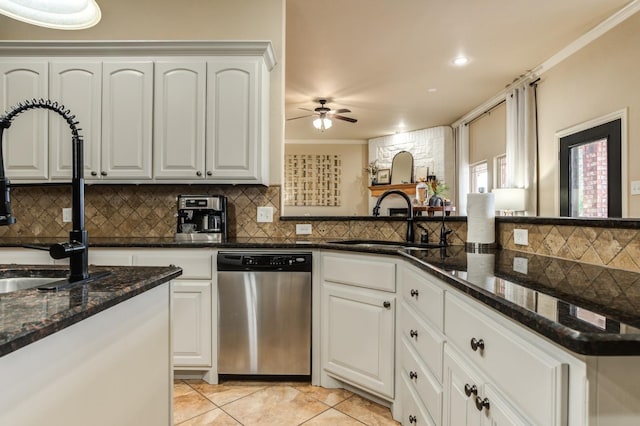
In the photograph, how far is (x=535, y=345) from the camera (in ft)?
2.50

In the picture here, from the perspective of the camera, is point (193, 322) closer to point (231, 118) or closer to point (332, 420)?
point (332, 420)

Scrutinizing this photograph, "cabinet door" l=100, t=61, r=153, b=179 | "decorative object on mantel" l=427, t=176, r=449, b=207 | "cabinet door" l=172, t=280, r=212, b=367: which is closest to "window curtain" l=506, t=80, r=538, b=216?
"decorative object on mantel" l=427, t=176, r=449, b=207

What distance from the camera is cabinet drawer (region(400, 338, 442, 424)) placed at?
133cm

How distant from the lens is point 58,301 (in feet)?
2.57

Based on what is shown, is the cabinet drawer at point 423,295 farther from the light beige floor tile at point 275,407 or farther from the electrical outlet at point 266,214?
the electrical outlet at point 266,214

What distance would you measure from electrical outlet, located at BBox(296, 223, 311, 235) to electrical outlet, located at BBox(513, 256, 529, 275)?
154 centimetres

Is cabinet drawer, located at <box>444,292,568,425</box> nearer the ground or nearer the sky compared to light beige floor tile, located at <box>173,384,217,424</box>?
nearer the sky

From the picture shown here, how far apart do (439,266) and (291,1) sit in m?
2.85

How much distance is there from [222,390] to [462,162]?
246 inches

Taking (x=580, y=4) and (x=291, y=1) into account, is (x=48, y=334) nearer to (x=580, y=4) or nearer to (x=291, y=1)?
(x=291, y=1)

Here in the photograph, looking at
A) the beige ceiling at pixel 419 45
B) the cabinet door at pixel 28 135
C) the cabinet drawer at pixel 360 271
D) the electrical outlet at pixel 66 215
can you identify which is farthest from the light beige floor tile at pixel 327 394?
the beige ceiling at pixel 419 45

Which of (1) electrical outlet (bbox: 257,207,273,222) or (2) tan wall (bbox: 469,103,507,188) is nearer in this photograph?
(1) electrical outlet (bbox: 257,207,273,222)

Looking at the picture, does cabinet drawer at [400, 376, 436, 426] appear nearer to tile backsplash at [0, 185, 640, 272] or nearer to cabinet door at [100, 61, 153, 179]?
tile backsplash at [0, 185, 640, 272]

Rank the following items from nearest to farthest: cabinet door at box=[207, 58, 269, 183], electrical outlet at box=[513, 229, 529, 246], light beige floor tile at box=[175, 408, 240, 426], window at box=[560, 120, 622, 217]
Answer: electrical outlet at box=[513, 229, 529, 246] → light beige floor tile at box=[175, 408, 240, 426] → cabinet door at box=[207, 58, 269, 183] → window at box=[560, 120, 622, 217]
